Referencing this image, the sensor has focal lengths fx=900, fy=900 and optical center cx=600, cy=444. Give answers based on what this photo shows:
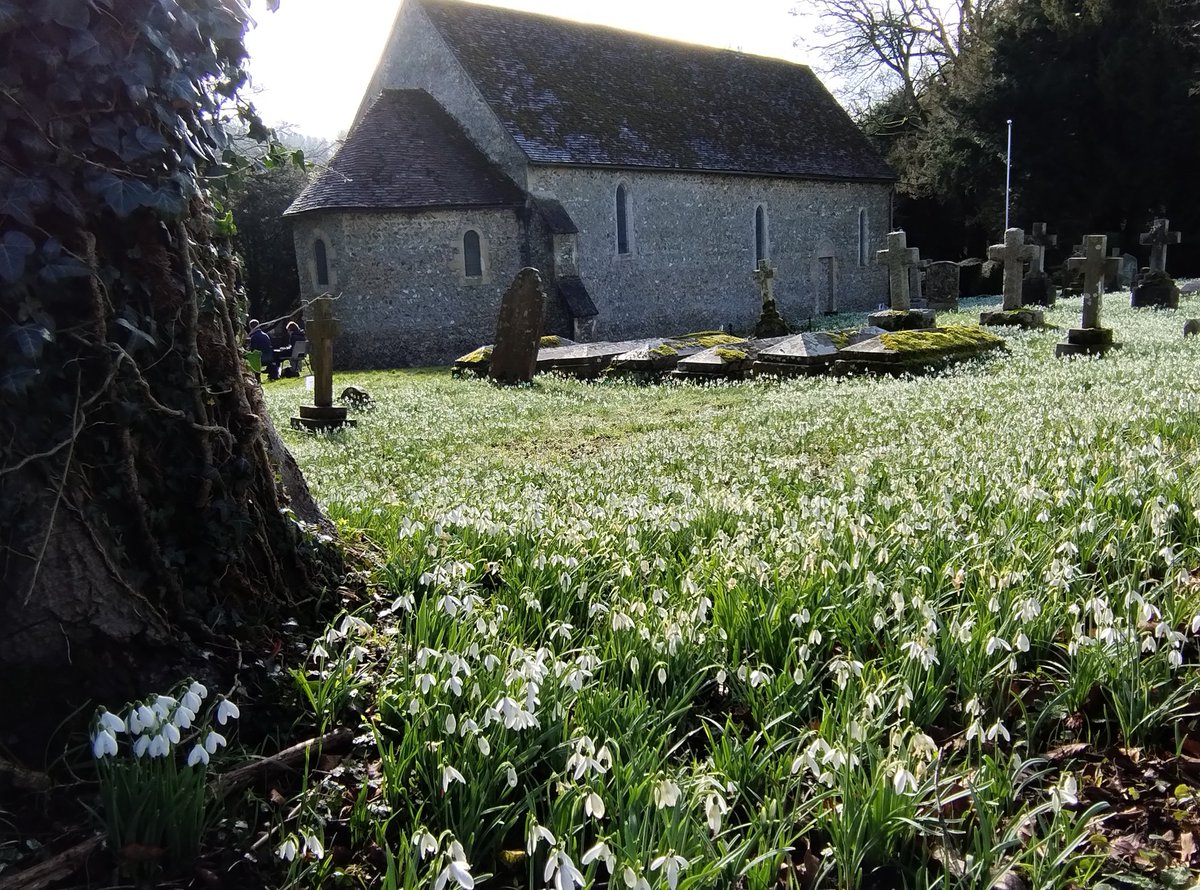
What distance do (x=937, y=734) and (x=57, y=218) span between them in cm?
286

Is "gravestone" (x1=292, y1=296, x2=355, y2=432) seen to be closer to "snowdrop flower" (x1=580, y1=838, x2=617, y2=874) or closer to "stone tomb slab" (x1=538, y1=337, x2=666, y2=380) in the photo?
"stone tomb slab" (x1=538, y1=337, x2=666, y2=380)

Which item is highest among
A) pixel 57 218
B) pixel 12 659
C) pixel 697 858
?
pixel 57 218

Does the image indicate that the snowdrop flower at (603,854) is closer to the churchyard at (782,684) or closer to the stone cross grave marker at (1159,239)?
the churchyard at (782,684)

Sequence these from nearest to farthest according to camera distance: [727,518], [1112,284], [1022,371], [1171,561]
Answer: [1171,561] < [727,518] < [1022,371] < [1112,284]

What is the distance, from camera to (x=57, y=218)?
2.38 meters

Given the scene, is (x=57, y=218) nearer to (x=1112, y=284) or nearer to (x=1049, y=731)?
(x=1049, y=731)

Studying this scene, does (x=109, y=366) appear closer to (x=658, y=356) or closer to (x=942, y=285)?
(x=658, y=356)

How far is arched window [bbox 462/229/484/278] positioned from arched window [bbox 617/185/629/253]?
15.1 feet

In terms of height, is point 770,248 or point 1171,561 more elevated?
point 770,248

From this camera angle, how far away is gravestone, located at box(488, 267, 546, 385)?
15.2 metres

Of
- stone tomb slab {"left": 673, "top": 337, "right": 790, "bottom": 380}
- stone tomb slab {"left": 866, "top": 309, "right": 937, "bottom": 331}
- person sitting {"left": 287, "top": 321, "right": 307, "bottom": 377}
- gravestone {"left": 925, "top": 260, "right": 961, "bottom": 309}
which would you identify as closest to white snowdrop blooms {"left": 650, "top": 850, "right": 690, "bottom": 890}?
stone tomb slab {"left": 673, "top": 337, "right": 790, "bottom": 380}

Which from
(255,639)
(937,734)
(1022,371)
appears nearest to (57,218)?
(255,639)

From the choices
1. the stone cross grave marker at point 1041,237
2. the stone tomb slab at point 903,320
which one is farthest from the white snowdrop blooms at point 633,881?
the stone cross grave marker at point 1041,237

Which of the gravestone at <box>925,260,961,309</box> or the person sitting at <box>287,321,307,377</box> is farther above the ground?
the gravestone at <box>925,260,961,309</box>
